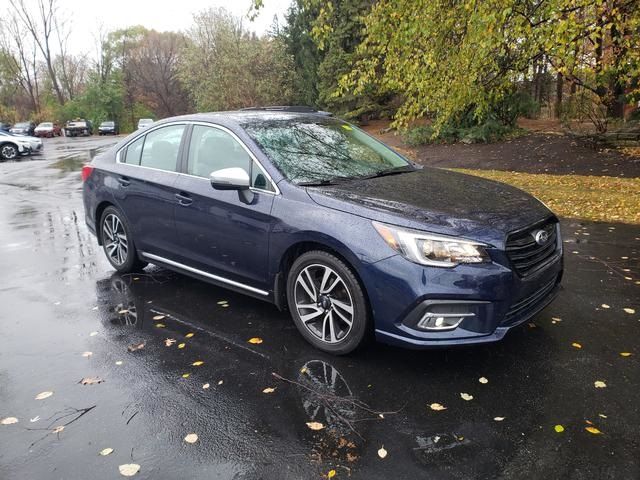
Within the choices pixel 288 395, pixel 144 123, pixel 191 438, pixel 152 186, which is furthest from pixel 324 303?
pixel 144 123

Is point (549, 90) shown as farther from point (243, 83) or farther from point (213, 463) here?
point (213, 463)

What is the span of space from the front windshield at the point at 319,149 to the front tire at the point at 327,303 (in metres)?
0.71

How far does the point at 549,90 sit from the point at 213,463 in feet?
97.2

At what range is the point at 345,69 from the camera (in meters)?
29.9

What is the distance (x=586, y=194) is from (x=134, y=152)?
866cm

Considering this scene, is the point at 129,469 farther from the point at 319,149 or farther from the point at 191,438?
the point at 319,149

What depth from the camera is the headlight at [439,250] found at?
3164mm

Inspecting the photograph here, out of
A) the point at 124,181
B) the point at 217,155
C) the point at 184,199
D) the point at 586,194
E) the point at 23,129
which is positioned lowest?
the point at 586,194

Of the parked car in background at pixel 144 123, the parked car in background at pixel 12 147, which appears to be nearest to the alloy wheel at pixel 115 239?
the parked car in background at pixel 144 123

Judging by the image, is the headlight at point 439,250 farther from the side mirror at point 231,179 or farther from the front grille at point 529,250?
the side mirror at point 231,179

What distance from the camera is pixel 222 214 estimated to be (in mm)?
4184

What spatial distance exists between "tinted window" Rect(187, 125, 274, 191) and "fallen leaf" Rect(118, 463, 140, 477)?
2.12m

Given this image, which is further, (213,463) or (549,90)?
(549,90)

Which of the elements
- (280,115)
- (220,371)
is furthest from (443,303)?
(280,115)
